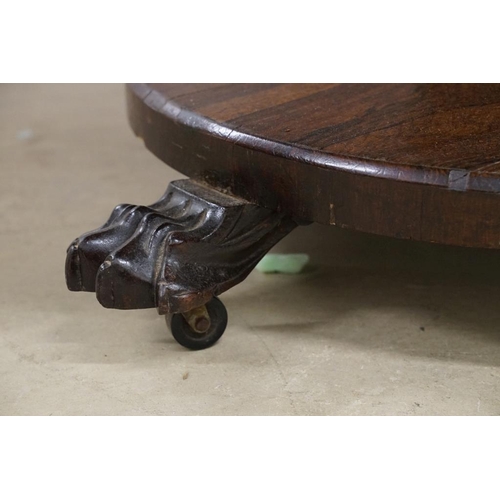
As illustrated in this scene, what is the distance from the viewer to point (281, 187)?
1.45 metres

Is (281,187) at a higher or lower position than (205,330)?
higher

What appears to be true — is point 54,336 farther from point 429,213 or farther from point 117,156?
point 117,156

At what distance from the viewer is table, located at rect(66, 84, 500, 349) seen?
133cm

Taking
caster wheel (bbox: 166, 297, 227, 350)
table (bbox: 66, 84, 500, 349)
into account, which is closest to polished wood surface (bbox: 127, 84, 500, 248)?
table (bbox: 66, 84, 500, 349)

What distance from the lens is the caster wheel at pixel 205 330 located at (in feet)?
5.01

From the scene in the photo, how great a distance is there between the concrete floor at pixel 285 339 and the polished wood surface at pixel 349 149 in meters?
0.24

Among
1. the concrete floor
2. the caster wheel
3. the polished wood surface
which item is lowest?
the concrete floor

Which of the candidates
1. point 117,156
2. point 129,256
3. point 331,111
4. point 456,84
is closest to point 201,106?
point 331,111

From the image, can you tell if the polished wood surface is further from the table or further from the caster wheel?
the caster wheel

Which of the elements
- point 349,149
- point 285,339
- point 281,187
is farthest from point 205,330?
point 349,149

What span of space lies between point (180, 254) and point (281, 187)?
0.58ft

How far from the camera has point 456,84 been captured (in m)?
1.66

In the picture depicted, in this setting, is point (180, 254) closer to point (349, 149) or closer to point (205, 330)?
point (205, 330)

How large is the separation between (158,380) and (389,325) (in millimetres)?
394
